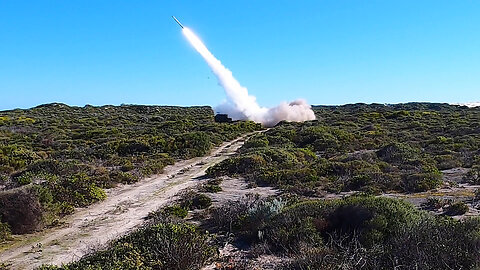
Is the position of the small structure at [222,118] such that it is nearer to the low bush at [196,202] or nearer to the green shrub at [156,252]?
the low bush at [196,202]

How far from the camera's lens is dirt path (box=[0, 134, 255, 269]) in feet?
27.9

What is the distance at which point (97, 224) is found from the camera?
10.8 meters

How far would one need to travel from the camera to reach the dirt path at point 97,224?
8.52m

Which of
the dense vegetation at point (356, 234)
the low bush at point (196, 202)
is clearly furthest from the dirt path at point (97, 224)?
the dense vegetation at point (356, 234)

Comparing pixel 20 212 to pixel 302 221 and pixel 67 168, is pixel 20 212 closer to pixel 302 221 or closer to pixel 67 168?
pixel 302 221

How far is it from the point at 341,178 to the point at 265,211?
671cm

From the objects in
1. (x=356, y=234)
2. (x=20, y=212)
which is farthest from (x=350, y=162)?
(x=20, y=212)

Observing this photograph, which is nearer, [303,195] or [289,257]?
[289,257]

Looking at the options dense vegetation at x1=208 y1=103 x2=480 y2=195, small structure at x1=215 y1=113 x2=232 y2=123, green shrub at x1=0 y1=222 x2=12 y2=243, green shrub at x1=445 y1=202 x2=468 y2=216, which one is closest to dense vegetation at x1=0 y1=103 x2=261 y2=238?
green shrub at x1=0 y1=222 x2=12 y2=243

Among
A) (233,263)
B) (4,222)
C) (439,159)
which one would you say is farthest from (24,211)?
(439,159)

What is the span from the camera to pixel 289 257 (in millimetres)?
7961

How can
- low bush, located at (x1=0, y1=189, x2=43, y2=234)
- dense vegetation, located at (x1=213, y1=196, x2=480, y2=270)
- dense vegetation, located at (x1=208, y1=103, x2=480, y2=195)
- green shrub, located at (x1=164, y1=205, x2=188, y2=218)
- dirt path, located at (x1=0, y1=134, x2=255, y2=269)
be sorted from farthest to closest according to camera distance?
dense vegetation, located at (x1=208, y1=103, x2=480, y2=195)
green shrub, located at (x1=164, y1=205, x2=188, y2=218)
low bush, located at (x1=0, y1=189, x2=43, y2=234)
dirt path, located at (x1=0, y1=134, x2=255, y2=269)
dense vegetation, located at (x1=213, y1=196, x2=480, y2=270)

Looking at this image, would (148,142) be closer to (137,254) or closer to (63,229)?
(63,229)

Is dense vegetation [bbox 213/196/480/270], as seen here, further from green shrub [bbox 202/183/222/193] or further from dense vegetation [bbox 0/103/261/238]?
dense vegetation [bbox 0/103/261/238]
